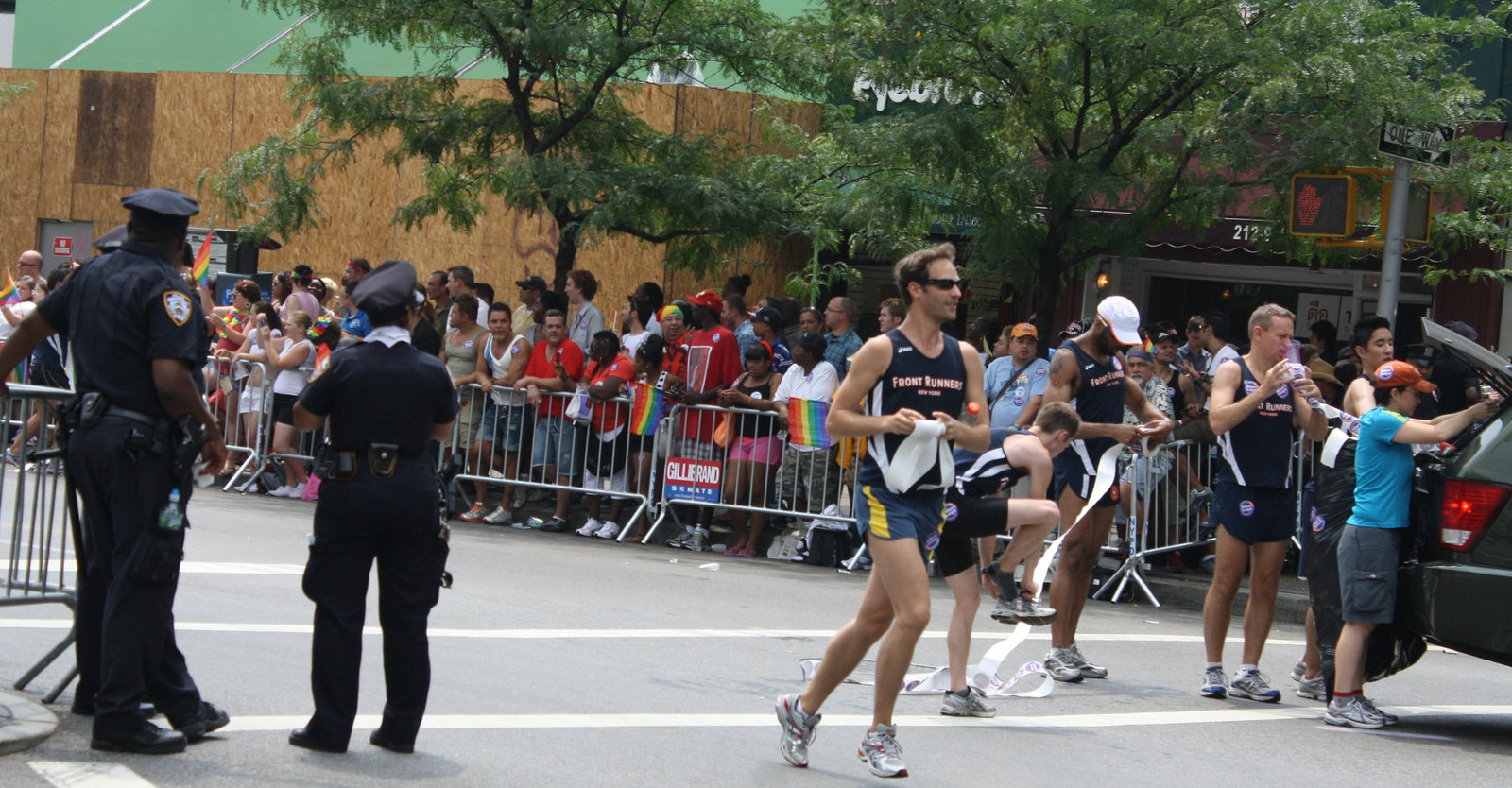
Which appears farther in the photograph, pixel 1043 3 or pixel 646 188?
Result: pixel 646 188

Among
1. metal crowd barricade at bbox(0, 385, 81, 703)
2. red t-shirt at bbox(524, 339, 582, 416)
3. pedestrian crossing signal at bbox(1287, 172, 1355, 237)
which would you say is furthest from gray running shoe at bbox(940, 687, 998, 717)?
red t-shirt at bbox(524, 339, 582, 416)

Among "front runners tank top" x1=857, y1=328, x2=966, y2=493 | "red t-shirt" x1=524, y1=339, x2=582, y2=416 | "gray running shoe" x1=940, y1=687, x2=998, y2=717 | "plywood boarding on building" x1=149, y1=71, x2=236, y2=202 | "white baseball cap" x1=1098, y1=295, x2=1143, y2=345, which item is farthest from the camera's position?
"plywood boarding on building" x1=149, y1=71, x2=236, y2=202

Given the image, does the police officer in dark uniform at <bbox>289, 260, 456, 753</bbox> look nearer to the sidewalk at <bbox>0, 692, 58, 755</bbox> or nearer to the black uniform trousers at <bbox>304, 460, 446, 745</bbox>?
the black uniform trousers at <bbox>304, 460, 446, 745</bbox>

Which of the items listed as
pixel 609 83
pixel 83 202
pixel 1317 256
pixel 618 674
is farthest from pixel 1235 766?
pixel 83 202

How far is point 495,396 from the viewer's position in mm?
14156

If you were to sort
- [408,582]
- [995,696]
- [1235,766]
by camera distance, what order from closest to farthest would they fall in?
A: [408,582]
[1235,766]
[995,696]

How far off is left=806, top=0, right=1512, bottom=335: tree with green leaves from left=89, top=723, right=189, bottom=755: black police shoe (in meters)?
9.00

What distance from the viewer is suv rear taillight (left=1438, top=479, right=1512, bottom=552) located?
7273 mm

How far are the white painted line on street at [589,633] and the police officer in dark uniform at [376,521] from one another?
2.18 metres

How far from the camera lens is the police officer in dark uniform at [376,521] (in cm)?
556

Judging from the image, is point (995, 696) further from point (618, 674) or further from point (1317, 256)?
point (1317, 256)

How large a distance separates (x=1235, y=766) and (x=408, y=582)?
3.52 m

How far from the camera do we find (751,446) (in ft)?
43.2

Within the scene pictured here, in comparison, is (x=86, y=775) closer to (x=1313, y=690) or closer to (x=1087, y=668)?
(x=1087, y=668)
